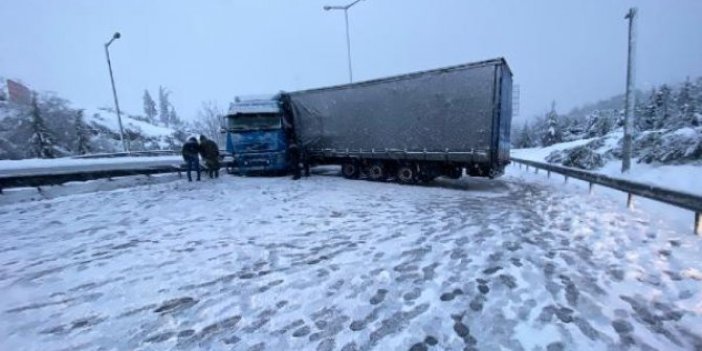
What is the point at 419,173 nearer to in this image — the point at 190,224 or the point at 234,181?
the point at 234,181

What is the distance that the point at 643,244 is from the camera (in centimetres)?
525

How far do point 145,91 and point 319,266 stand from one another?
130612 mm

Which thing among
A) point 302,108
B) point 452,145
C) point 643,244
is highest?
point 302,108

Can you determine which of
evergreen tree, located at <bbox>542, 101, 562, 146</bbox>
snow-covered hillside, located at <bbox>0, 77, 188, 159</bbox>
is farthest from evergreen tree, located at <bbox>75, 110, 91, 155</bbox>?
evergreen tree, located at <bbox>542, 101, 562, 146</bbox>

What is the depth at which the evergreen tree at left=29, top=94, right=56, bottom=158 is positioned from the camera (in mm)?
38062

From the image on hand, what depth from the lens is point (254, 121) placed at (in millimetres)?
14250

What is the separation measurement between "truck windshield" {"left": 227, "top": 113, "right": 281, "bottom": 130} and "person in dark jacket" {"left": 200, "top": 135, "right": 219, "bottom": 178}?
1.22 metres

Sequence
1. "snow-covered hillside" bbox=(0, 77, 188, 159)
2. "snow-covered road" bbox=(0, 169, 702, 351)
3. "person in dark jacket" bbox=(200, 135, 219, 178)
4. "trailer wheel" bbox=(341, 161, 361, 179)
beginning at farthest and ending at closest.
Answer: "snow-covered hillside" bbox=(0, 77, 188, 159)
"trailer wheel" bbox=(341, 161, 361, 179)
"person in dark jacket" bbox=(200, 135, 219, 178)
"snow-covered road" bbox=(0, 169, 702, 351)

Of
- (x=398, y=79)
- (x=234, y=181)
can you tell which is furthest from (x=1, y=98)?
(x=398, y=79)

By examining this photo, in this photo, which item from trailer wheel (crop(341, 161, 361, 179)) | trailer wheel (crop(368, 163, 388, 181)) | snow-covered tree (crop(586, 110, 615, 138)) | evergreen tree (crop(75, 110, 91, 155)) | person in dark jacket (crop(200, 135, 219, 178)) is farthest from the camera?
snow-covered tree (crop(586, 110, 615, 138))

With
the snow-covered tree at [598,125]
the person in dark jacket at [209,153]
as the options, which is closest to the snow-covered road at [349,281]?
the person in dark jacket at [209,153]

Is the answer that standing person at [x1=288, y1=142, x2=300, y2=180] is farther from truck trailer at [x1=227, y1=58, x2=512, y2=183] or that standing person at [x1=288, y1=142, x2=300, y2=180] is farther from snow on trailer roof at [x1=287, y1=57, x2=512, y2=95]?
snow on trailer roof at [x1=287, y1=57, x2=512, y2=95]

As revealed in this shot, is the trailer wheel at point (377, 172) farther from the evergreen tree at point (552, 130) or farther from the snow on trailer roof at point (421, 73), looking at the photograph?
the evergreen tree at point (552, 130)

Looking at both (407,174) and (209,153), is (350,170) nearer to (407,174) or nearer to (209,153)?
(407,174)
